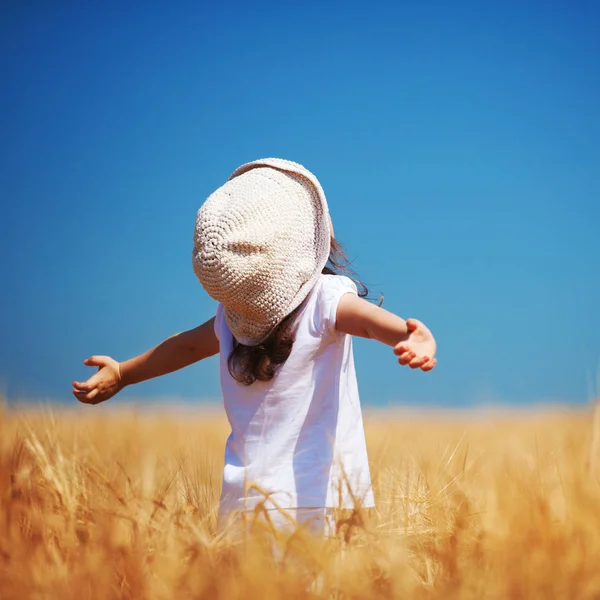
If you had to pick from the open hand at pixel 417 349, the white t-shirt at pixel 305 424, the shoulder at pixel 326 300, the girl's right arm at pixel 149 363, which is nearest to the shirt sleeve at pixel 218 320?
the girl's right arm at pixel 149 363

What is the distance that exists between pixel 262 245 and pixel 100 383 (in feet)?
3.08

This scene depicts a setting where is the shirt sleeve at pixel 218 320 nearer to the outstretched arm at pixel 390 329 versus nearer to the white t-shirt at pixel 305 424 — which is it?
the white t-shirt at pixel 305 424

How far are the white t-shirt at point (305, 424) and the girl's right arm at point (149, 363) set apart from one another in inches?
15.9

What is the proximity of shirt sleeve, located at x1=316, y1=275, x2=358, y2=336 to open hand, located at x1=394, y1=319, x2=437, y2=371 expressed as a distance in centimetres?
32

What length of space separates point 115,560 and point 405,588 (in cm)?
56

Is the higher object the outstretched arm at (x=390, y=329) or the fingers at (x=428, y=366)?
the outstretched arm at (x=390, y=329)

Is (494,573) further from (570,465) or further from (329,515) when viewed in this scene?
(329,515)

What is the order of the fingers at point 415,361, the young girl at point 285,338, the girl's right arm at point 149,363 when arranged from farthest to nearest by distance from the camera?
the girl's right arm at point 149,363 → the young girl at point 285,338 → the fingers at point 415,361

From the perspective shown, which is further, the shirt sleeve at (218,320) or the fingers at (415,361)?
the shirt sleeve at (218,320)

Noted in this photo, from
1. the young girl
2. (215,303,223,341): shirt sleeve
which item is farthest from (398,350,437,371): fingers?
(215,303,223,341): shirt sleeve

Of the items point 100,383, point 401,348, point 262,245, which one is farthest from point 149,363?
point 401,348

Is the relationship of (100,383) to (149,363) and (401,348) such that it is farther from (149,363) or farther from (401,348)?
(401,348)

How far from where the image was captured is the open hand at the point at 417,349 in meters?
1.85

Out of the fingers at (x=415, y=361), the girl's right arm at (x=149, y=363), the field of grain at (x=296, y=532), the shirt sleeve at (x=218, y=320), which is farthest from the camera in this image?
the girl's right arm at (x=149, y=363)
